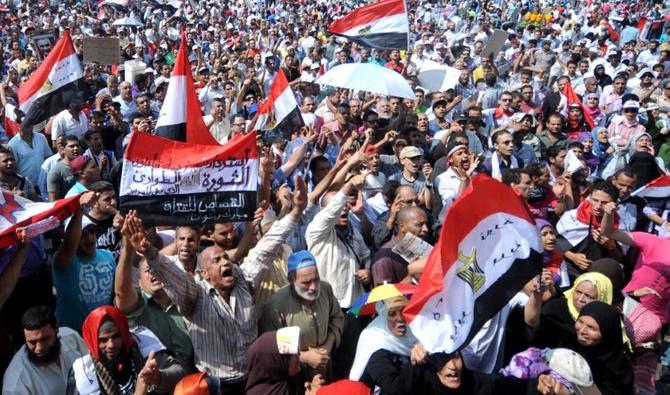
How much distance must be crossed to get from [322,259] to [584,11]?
833 inches

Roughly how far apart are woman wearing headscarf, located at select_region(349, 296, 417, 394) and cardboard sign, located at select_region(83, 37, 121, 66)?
945 centimetres

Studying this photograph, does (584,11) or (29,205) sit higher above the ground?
(29,205)

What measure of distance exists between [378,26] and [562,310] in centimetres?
639

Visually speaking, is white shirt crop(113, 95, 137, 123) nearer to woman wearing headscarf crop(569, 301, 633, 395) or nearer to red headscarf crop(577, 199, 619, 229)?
red headscarf crop(577, 199, 619, 229)

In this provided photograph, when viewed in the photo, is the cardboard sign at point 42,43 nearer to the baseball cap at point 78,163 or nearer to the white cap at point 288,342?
the baseball cap at point 78,163

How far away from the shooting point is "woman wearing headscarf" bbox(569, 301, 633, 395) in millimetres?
3973

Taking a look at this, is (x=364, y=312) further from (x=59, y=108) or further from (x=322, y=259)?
(x=59, y=108)

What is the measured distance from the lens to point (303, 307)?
425 cm

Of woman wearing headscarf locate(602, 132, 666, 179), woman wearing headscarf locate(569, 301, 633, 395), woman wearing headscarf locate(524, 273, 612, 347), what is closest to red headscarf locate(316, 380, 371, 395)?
woman wearing headscarf locate(524, 273, 612, 347)

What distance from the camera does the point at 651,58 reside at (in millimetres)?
15773

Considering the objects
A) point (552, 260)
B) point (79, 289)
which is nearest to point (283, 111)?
point (552, 260)

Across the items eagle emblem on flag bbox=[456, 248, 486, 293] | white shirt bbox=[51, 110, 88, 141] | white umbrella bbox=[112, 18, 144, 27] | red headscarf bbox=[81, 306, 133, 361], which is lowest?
white umbrella bbox=[112, 18, 144, 27]

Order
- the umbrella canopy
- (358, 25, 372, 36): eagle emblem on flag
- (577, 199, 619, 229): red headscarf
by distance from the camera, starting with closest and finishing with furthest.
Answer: the umbrella canopy → (577, 199, 619, 229): red headscarf → (358, 25, 372, 36): eagle emblem on flag

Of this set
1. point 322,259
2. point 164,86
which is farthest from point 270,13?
point 322,259
